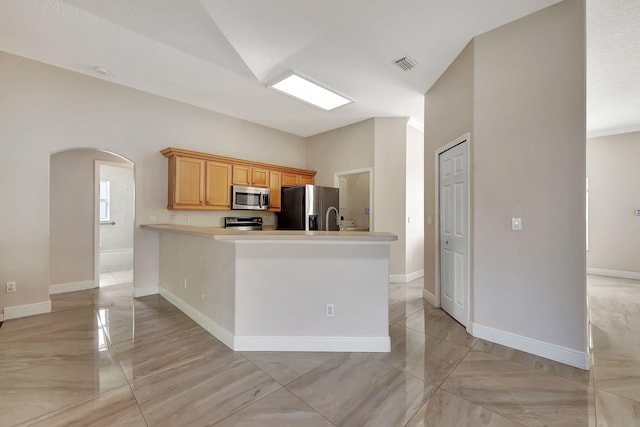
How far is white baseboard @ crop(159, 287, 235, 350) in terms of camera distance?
2510 mm

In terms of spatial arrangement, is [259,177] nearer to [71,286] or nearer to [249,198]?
[249,198]

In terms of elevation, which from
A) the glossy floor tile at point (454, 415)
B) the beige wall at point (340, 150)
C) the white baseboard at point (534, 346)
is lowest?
the glossy floor tile at point (454, 415)

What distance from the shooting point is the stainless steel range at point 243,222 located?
4844 mm

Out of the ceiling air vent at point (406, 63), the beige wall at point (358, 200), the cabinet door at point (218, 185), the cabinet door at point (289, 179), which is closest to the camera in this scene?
the ceiling air vent at point (406, 63)

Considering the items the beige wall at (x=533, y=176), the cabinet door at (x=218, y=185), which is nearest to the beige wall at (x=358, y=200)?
the cabinet door at (x=218, y=185)

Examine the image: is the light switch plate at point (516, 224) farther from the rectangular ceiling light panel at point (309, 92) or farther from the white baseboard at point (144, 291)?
the white baseboard at point (144, 291)

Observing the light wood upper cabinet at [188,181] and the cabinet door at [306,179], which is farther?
the cabinet door at [306,179]

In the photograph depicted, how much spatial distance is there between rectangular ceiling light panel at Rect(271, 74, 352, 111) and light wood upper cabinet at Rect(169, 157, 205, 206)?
179cm

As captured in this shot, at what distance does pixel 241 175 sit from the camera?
4809 mm

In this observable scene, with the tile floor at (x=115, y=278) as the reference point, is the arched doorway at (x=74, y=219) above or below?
above

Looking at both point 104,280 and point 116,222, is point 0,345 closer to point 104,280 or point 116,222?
point 104,280

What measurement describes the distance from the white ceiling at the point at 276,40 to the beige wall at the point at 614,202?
5.70 feet

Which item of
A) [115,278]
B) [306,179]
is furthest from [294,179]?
[115,278]

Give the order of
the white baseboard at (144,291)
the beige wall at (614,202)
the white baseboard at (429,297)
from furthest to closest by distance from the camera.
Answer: the beige wall at (614,202)
the white baseboard at (144,291)
the white baseboard at (429,297)
